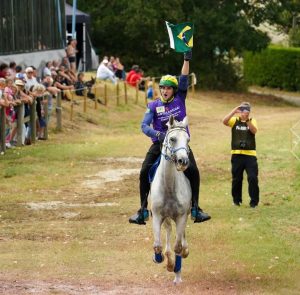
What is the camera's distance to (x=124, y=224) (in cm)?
1681

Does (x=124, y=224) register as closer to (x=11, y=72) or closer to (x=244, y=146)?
(x=244, y=146)

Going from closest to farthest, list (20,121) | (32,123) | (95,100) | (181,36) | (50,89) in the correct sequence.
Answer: (181,36) → (20,121) → (32,123) → (50,89) → (95,100)

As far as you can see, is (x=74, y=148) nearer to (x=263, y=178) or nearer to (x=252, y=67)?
(x=263, y=178)

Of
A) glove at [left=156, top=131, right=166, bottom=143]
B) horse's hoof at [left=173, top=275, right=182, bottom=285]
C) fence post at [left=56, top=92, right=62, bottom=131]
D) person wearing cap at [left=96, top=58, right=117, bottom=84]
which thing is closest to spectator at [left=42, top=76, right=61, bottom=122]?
fence post at [left=56, top=92, right=62, bottom=131]

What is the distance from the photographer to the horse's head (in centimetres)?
1144

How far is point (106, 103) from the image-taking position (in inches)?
1548

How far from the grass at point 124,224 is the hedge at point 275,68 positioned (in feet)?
106

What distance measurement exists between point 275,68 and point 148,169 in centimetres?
5147

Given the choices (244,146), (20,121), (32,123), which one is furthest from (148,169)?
(32,123)

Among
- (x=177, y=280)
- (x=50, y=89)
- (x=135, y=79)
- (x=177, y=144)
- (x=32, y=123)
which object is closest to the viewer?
(x=177, y=144)

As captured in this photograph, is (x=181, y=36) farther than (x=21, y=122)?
No

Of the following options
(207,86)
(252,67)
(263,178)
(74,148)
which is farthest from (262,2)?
(263,178)

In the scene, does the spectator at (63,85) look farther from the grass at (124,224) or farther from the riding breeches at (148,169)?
the riding breeches at (148,169)

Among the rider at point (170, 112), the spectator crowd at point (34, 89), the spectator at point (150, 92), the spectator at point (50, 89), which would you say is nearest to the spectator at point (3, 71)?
the spectator crowd at point (34, 89)
